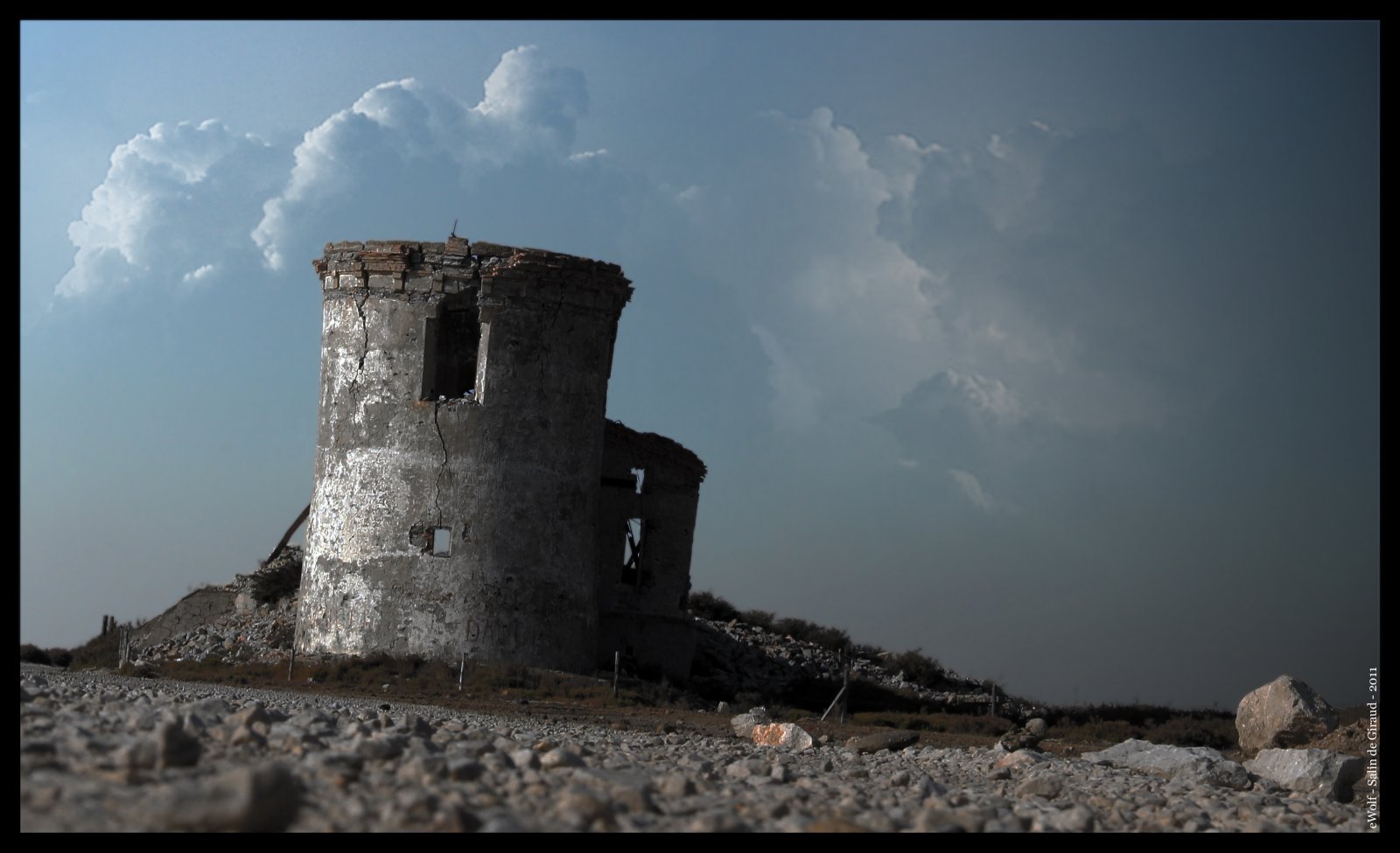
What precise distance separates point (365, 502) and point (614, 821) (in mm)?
19198

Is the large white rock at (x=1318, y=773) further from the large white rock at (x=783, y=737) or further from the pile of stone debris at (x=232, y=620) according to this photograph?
the pile of stone debris at (x=232, y=620)

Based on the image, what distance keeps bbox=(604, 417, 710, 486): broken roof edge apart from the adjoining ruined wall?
18 millimetres

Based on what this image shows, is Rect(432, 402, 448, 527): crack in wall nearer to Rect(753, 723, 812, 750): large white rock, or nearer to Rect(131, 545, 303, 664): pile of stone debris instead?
Rect(131, 545, 303, 664): pile of stone debris

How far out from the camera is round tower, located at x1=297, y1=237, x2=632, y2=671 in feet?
83.3

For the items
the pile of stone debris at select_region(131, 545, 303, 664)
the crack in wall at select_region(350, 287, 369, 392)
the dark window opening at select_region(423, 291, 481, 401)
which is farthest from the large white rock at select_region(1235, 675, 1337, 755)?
the pile of stone debris at select_region(131, 545, 303, 664)

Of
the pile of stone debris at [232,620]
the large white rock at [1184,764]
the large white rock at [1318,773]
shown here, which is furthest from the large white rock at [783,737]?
the pile of stone debris at [232,620]

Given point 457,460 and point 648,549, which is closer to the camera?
point 457,460

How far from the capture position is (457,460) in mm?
25688

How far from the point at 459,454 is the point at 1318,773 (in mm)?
15323

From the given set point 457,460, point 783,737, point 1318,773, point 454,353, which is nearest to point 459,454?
point 457,460

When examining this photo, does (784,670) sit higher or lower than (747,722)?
higher

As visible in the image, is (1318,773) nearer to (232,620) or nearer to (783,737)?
Answer: (783,737)

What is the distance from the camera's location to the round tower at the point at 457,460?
2539 centimetres
